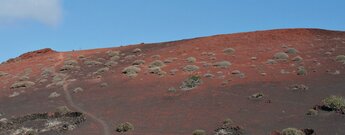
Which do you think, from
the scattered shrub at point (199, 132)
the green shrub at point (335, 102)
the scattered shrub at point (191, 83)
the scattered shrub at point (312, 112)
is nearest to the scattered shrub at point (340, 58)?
the green shrub at point (335, 102)

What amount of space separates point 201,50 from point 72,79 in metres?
13.0

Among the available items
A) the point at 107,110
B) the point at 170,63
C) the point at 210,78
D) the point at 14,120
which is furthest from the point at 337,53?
the point at 14,120

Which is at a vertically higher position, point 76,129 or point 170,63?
point 170,63

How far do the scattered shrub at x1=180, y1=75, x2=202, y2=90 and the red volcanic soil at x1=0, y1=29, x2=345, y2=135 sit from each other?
461 millimetres

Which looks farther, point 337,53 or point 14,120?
point 337,53

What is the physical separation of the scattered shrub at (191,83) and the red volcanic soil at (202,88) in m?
0.46

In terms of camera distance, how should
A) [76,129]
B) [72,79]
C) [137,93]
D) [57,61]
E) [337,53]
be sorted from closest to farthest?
[76,129], [137,93], [337,53], [72,79], [57,61]

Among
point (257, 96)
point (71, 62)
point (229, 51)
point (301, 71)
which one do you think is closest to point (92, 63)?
point (71, 62)

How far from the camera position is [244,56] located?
42.7 meters

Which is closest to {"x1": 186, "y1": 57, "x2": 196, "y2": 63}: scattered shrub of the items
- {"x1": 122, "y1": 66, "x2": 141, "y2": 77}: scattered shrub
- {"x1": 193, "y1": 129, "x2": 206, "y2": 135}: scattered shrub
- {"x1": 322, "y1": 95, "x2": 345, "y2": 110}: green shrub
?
{"x1": 122, "y1": 66, "x2": 141, "y2": 77}: scattered shrub

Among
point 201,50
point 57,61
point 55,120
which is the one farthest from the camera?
point 57,61

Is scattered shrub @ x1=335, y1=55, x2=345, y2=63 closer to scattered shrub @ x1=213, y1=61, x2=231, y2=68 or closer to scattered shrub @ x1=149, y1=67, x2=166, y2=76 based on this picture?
scattered shrub @ x1=213, y1=61, x2=231, y2=68

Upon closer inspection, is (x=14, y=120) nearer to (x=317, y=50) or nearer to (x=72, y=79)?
(x=72, y=79)

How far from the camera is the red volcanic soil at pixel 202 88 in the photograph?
1078 inches
